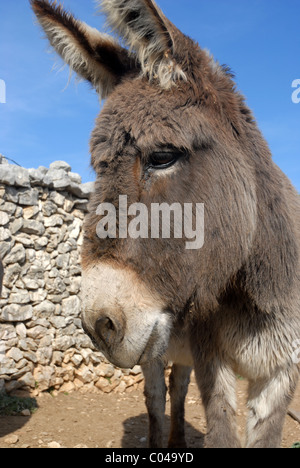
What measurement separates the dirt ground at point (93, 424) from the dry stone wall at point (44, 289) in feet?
1.24

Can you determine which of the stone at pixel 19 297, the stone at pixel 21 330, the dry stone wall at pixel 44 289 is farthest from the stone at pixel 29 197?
the stone at pixel 21 330

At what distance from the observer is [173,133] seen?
65.5 inches

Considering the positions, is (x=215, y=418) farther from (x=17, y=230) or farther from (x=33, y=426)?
(x=17, y=230)

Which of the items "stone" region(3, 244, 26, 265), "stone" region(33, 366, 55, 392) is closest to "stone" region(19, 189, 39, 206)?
"stone" region(3, 244, 26, 265)

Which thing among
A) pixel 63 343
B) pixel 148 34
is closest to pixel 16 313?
pixel 63 343

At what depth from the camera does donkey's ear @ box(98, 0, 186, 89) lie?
1.65 metres

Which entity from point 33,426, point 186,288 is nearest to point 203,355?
point 186,288

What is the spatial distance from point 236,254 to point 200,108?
67cm

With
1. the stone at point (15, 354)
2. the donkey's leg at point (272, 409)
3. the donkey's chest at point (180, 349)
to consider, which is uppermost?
the donkey's chest at point (180, 349)

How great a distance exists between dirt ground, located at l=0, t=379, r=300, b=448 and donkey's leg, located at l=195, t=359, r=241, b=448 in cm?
271

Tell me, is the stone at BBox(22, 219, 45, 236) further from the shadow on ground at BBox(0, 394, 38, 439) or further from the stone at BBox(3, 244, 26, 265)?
the shadow on ground at BBox(0, 394, 38, 439)

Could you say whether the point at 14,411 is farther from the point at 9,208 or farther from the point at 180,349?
the point at 180,349

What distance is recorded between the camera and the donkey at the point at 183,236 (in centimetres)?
160

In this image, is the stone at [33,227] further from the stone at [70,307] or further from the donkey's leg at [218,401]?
the donkey's leg at [218,401]
